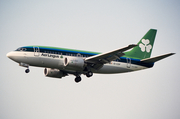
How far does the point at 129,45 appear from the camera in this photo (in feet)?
106

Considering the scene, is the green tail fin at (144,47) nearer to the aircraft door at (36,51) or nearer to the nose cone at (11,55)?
the aircraft door at (36,51)

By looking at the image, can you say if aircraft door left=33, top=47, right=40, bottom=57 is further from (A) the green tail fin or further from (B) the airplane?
(A) the green tail fin

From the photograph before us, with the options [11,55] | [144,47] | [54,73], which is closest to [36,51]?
[11,55]

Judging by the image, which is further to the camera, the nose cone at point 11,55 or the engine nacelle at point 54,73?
the engine nacelle at point 54,73

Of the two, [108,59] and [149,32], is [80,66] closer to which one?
[108,59]

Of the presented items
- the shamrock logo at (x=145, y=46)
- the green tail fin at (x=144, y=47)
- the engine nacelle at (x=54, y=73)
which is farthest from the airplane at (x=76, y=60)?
the shamrock logo at (x=145, y=46)

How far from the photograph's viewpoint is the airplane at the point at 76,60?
37406 millimetres

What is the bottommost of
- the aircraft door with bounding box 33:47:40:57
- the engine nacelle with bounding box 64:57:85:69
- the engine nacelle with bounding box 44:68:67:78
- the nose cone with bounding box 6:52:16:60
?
the engine nacelle with bounding box 44:68:67:78

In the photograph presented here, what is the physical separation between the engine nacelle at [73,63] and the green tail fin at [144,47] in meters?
9.67

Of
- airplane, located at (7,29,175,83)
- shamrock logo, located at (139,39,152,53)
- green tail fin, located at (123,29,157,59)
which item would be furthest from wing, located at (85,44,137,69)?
shamrock logo, located at (139,39,152,53)

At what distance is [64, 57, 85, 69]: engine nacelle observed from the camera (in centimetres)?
3701

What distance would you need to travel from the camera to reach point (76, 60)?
37500mm

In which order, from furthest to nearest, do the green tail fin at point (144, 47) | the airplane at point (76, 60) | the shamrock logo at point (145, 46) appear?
the shamrock logo at point (145, 46) → the green tail fin at point (144, 47) → the airplane at point (76, 60)

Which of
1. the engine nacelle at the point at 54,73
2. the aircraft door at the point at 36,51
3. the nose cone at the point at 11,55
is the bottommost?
the engine nacelle at the point at 54,73
